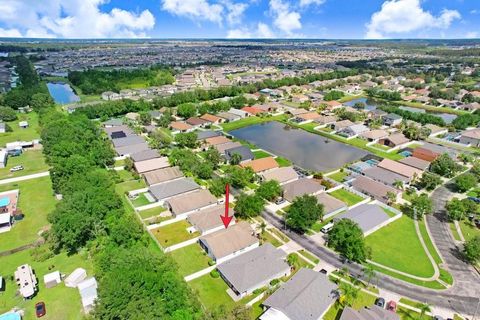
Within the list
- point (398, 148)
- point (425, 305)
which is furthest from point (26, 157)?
point (398, 148)

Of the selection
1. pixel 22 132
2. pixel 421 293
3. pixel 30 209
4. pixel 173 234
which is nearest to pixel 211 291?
pixel 173 234

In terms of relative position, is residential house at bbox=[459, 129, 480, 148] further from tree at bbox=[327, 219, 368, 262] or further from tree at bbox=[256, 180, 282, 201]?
tree at bbox=[327, 219, 368, 262]

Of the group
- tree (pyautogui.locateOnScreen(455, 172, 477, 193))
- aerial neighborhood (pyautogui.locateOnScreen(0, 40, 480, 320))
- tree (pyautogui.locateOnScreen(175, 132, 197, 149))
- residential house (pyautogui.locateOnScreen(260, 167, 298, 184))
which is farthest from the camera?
tree (pyautogui.locateOnScreen(175, 132, 197, 149))

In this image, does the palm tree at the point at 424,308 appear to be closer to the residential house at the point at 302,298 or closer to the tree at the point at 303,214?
the residential house at the point at 302,298

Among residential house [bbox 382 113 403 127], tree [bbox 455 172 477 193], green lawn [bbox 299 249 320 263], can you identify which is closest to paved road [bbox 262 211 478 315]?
green lawn [bbox 299 249 320 263]

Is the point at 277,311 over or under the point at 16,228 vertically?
over

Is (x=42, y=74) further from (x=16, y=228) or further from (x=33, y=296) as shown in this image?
(x=33, y=296)

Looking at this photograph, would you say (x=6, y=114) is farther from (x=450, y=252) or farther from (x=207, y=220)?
(x=450, y=252)
